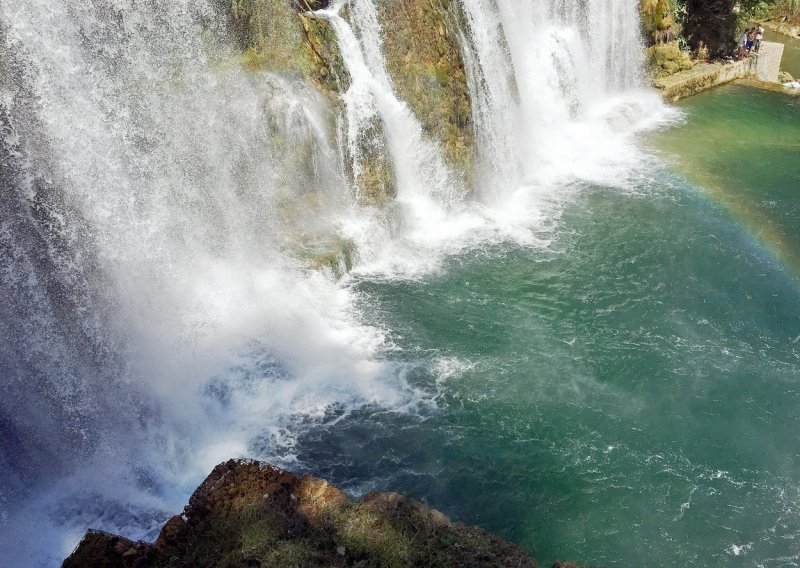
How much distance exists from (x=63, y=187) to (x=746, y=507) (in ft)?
30.6

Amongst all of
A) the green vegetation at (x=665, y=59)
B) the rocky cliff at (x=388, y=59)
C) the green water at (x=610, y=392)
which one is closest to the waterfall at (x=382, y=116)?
the rocky cliff at (x=388, y=59)

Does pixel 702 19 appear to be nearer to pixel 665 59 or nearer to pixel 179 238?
pixel 665 59

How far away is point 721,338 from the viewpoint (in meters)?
10.5

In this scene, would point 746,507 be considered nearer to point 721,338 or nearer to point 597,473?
point 597,473

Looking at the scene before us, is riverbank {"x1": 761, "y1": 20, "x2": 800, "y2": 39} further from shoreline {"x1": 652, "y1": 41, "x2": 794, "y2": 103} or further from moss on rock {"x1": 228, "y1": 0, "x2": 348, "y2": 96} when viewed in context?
moss on rock {"x1": 228, "y1": 0, "x2": 348, "y2": 96}

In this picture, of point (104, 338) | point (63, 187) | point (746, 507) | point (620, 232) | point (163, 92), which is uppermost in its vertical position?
point (163, 92)

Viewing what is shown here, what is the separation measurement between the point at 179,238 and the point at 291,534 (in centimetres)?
642

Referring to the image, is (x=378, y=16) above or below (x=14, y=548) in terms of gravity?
above

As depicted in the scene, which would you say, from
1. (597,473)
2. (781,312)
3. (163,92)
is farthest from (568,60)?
(597,473)

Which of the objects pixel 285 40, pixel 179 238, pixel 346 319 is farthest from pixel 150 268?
pixel 285 40

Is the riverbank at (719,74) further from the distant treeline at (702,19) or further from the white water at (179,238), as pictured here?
the white water at (179,238)

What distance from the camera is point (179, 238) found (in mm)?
10820

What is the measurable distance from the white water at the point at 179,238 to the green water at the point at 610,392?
739 millimetres

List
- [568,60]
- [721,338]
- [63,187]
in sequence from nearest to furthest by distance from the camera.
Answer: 1. [63,187]
2. [721,338]
3. [568,60]
